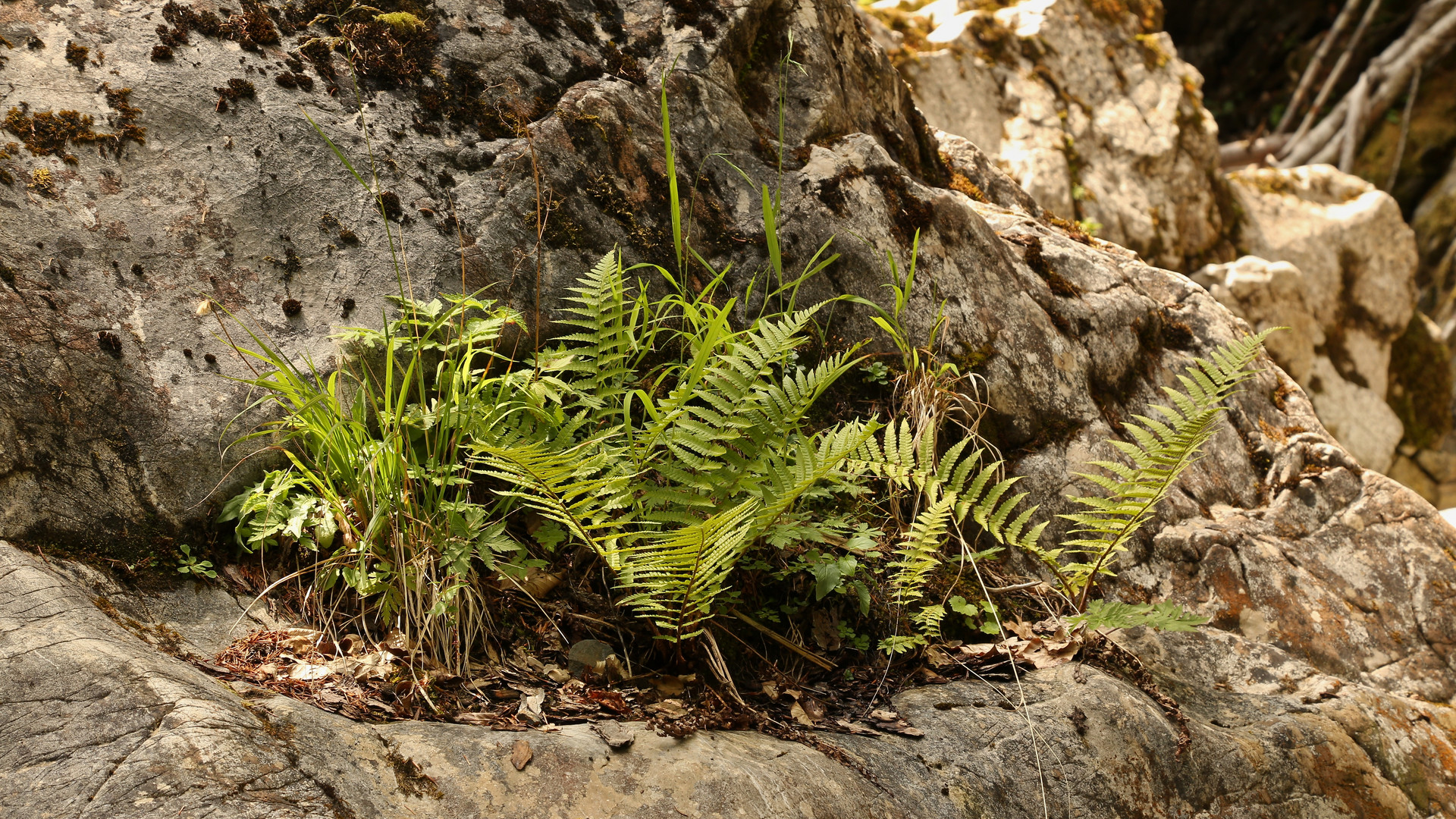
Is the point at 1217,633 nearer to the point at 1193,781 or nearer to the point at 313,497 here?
the point at 1193,781

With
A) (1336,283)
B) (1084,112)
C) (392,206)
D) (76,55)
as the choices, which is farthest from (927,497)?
(1336,283)

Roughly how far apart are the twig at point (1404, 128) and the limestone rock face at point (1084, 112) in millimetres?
4918

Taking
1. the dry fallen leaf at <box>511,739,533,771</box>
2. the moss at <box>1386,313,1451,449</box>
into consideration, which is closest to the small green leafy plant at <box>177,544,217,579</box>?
the dry fallen leaf at <box>511,739,533,771</box>

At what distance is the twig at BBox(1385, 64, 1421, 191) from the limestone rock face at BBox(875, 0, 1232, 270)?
4.92 metres

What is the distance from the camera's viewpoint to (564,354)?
9.22 feet

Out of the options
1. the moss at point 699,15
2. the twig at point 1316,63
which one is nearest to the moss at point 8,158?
the moss at point 699,15

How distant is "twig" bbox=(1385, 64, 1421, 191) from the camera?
10.7m

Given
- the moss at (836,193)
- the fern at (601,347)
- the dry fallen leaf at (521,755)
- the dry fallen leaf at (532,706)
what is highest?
the moss at (836,193)

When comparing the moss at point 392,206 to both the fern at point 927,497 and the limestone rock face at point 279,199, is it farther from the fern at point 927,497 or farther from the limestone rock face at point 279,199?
the fern at point 927,497

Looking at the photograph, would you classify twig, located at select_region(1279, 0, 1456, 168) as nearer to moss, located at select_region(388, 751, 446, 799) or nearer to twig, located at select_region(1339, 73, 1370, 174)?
twig, located at select_region(1339, 73, 1370, 174)

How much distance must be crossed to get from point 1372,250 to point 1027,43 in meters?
4.25

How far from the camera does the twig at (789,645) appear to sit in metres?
2.62

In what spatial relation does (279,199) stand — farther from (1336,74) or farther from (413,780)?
(1336,74)

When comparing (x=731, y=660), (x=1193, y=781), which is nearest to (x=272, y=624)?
(x=731, y=660)
